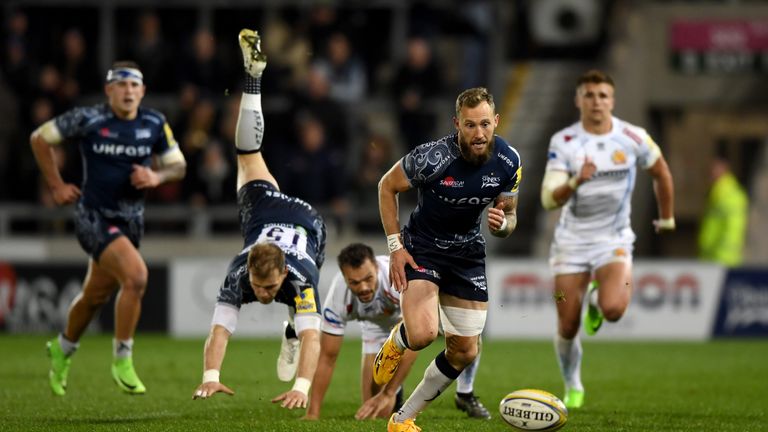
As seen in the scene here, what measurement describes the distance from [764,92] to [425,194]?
51.5 feet

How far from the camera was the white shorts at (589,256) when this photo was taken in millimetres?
12484

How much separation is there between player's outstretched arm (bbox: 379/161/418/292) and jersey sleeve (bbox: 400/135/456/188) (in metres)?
0.06

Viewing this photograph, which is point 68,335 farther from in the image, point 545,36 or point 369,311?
point 545,36

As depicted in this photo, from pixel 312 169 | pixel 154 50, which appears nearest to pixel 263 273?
pixel 312 169

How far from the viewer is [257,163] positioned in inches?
473

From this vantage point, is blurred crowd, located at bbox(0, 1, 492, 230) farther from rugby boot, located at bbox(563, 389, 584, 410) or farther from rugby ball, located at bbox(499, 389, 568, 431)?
rugby ball, located at bbox(499, 389, 568, 431)

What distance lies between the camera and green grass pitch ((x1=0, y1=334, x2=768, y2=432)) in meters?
10.8

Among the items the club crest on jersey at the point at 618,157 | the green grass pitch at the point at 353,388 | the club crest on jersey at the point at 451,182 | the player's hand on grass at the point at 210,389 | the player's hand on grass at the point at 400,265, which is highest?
the club crest on jersey at the point at 618,157

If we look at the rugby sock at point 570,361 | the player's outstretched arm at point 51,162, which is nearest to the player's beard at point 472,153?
the rugby sock at point 570,361

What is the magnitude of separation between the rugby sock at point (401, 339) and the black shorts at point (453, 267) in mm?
389

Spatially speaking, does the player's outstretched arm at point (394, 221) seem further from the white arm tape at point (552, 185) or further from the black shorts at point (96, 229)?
the black shorts at point (96, 229)

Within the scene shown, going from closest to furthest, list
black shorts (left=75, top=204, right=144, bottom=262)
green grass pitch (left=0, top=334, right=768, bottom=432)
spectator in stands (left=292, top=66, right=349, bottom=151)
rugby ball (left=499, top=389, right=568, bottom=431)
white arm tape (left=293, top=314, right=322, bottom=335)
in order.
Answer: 1. rugby ball (left=499, top=389, right=568, bottom=431)
2. white arm tape (left=293, top=314, right=322, bottom=335)
3. green grass pitch (left=0, top=334, right=768, bottom=432)
4. black shorts (left=75, top=204, right=144, bottom=262)
5. spectator in stands (left=292, top=66, right=349, bottom=151)

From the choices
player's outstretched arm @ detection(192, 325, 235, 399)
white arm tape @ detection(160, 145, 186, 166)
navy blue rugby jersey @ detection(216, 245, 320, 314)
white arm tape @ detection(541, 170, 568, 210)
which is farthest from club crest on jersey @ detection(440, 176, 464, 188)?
white arm tape @ detection(160, 145, 186, 166)

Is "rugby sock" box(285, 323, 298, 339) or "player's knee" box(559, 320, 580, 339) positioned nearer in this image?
"rugby sock" box(285, 323, 298, 339)
